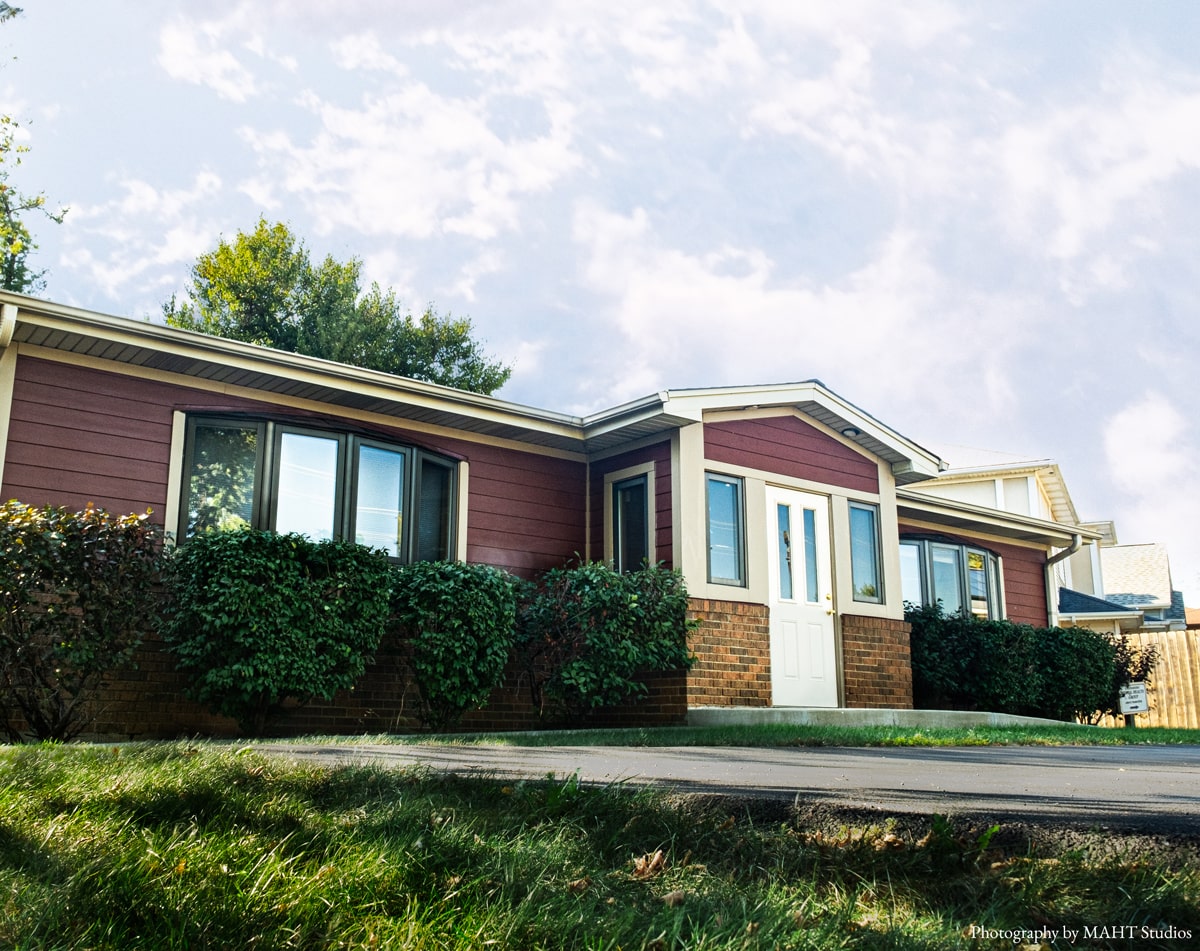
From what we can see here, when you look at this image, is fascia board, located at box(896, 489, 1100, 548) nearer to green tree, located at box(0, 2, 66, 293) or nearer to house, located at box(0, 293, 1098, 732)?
house, located at box(0, 293, 1098, 732)

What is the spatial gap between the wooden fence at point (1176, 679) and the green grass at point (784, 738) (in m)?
9.77

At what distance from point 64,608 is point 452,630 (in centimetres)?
311

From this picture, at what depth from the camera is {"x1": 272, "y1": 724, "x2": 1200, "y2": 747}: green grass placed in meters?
7.50

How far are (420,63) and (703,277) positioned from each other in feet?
44.1

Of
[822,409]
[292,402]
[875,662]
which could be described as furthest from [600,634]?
[822,409]

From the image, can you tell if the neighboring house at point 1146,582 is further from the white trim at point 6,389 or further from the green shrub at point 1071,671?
the white trim at point 6,389

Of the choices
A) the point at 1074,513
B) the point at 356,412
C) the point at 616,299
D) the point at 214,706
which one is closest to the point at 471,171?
the point at 616,299

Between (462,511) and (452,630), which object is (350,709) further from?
(462,511)

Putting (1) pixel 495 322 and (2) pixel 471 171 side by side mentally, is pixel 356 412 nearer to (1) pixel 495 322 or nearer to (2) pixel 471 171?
(1) pixel 495 322

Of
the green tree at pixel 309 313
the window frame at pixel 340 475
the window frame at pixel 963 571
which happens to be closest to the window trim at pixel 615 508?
the window frame at pixel 340 475

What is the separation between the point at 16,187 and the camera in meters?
22.1

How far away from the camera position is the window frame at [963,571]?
15.7m

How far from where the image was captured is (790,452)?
41.4 ft

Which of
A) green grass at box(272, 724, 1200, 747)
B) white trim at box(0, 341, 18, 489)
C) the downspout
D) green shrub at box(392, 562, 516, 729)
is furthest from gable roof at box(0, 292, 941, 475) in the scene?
the downspout
